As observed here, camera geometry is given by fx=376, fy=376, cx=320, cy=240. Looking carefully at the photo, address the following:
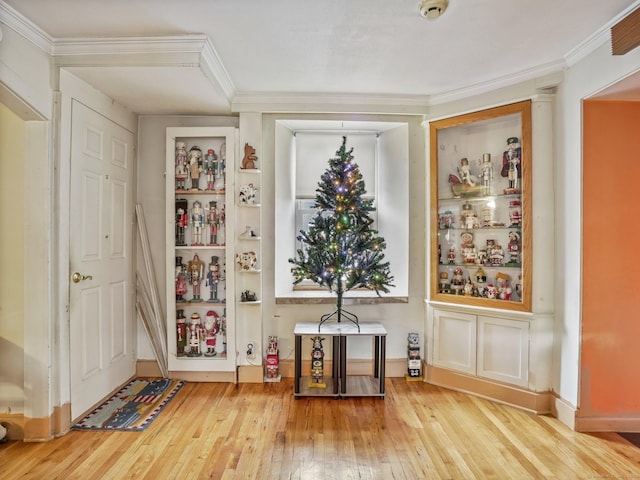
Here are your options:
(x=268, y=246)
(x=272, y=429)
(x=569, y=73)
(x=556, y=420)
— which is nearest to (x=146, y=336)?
(x=268, y=246)

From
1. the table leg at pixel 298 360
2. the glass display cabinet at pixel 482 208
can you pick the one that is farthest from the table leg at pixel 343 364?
the glass display cabinet at pixel 482 208

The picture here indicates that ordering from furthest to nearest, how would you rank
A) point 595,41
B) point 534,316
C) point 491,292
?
point 491,292
point 534,316
point 595,41

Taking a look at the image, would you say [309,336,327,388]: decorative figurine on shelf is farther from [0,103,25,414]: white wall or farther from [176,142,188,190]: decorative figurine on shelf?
[0,103,25,414]: white wall

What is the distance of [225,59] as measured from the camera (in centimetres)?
263

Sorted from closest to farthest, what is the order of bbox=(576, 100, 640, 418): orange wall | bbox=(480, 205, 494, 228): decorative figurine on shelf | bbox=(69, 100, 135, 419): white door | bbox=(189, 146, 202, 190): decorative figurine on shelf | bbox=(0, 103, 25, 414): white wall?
bbox=(0, 103, 25, 414): white wall < bbox=(576, 100, 640, 418): orange wall < bbox=(69, 100, 135, 419): white door < bbox=(480, 205, 494, 228): decorative figurine on shelf < bbox=(189, 146, 202, 190): decorative figurine on shelf

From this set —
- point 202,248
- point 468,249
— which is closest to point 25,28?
→ point 202,248

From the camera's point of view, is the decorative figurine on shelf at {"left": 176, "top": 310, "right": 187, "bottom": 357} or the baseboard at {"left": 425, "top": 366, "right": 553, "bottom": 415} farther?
the decorative figurine on shelf at {"left": 176, "top": 310, "right": 187, "bottom": 357}

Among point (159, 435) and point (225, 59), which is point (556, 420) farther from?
point (225, 59)

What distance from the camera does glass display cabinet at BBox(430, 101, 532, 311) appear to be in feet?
9.58

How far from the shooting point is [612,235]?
250 cm

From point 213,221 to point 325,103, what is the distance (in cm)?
145

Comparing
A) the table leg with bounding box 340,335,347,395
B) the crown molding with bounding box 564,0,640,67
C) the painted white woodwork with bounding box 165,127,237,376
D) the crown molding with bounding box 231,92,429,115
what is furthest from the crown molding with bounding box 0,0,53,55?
the crown molding with bounding box 564,0,640,67

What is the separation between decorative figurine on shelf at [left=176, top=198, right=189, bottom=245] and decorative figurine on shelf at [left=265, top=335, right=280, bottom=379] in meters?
1.20

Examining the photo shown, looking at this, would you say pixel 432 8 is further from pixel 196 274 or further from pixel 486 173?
pixel 196 274
